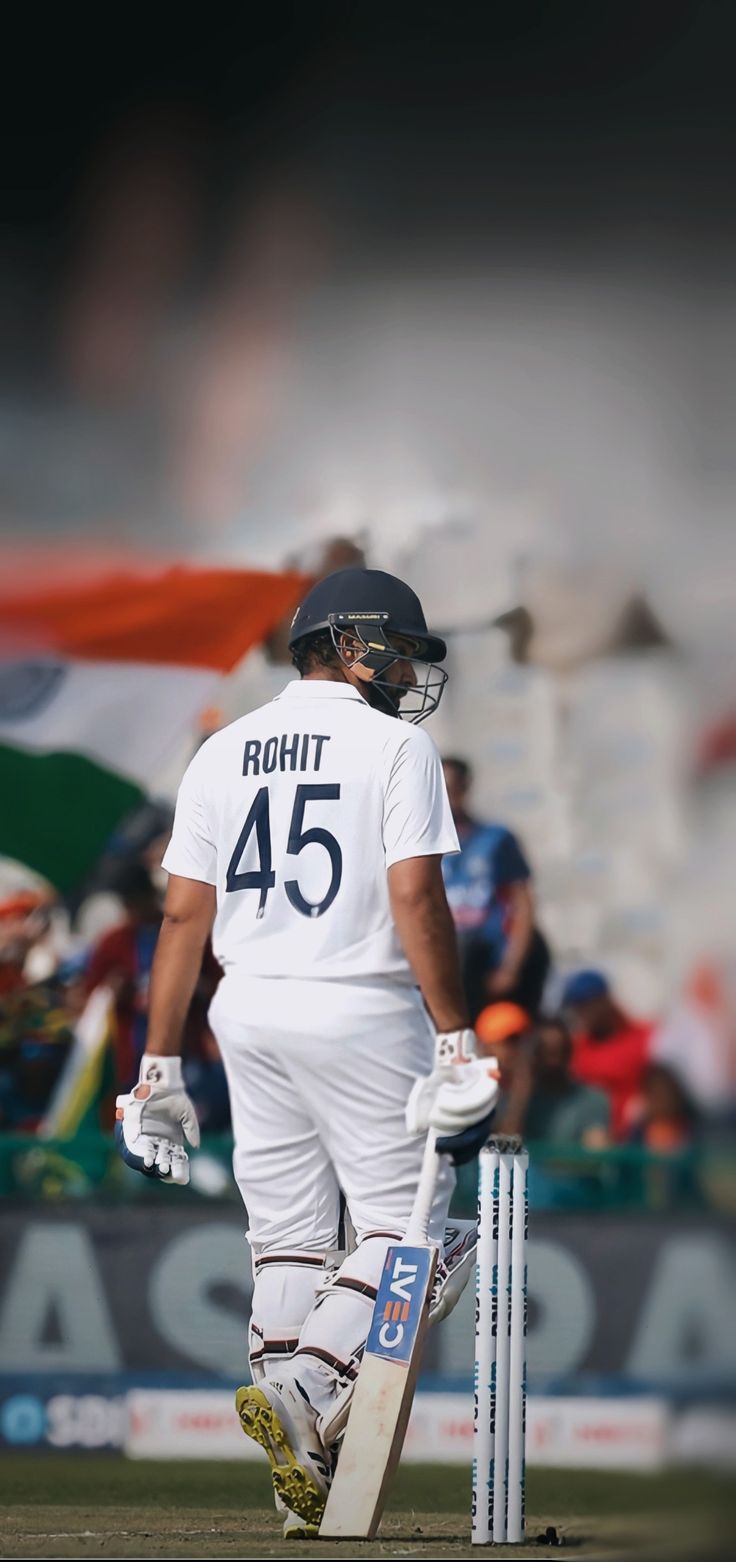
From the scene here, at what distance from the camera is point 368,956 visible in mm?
3049

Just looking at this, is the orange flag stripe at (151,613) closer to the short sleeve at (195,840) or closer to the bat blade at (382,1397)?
the short sleeve at (195,840)

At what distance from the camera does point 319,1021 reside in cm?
305

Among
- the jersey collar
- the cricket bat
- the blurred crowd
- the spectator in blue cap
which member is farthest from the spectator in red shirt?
the cricket bat

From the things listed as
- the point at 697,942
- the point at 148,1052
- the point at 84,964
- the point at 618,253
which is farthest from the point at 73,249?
the point at 148,1052

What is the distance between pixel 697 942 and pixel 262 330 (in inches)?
141

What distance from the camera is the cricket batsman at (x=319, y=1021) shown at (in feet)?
9.77

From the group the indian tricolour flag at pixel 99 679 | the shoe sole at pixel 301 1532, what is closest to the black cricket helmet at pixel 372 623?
the shoe sole at pixel 301 1532

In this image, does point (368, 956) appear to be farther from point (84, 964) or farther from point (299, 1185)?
point (84, 964)

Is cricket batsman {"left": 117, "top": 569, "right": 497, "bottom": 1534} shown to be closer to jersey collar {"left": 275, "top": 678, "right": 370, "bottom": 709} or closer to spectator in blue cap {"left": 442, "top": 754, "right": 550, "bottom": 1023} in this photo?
jersey collar {"left": 275, "top": 678, "right": 370, "bottom": 709}

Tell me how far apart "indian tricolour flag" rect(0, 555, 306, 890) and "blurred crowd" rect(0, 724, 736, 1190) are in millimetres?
428

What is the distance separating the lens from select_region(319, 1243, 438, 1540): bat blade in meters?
2.86

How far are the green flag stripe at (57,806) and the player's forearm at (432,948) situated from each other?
20.0 ft

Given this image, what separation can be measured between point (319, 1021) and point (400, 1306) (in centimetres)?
43

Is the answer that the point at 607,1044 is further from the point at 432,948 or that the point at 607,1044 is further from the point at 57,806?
the point at 432,948
